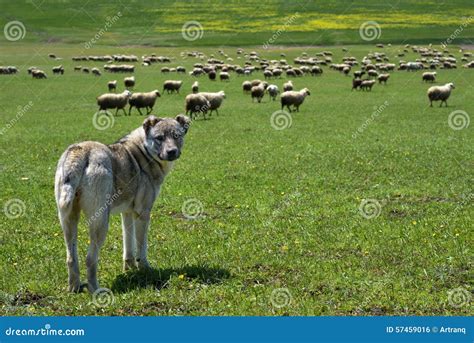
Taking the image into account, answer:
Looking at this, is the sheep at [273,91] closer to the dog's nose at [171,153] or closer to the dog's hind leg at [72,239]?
the dog's nose at [171,153]

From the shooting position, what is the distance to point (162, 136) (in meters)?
8.73

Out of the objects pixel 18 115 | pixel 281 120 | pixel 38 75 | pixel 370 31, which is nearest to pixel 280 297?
pixel 281 120

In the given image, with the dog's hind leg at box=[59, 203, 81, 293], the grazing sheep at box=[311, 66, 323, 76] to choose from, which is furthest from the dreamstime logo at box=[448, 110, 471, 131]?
the grazing sheep at box=[311, 66, 323, 76]

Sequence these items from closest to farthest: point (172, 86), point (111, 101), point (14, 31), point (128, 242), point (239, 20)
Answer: point (128, 242) → point (111, 101) → point (172, 86) → point (14, 31) → point (239, 20)

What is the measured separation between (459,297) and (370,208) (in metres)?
5.43

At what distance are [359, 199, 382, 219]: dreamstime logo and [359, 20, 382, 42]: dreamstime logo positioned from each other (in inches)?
3746

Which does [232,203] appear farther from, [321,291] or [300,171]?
[321,291]

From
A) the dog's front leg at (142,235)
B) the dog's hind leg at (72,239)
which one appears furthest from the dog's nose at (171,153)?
the dog's hind leg at (72,239)

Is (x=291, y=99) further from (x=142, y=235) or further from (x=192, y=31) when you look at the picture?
(x=192, y=31)

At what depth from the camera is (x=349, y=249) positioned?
10.3 metres

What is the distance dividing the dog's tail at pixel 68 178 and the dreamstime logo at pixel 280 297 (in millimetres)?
2892

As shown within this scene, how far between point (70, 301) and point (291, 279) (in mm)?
3132

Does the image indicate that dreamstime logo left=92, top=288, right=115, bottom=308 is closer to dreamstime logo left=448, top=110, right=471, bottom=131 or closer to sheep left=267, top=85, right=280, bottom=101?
dreamstime logo left=448, top=110, right=471, bottom=131

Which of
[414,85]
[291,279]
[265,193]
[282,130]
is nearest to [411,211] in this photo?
[265,193]
